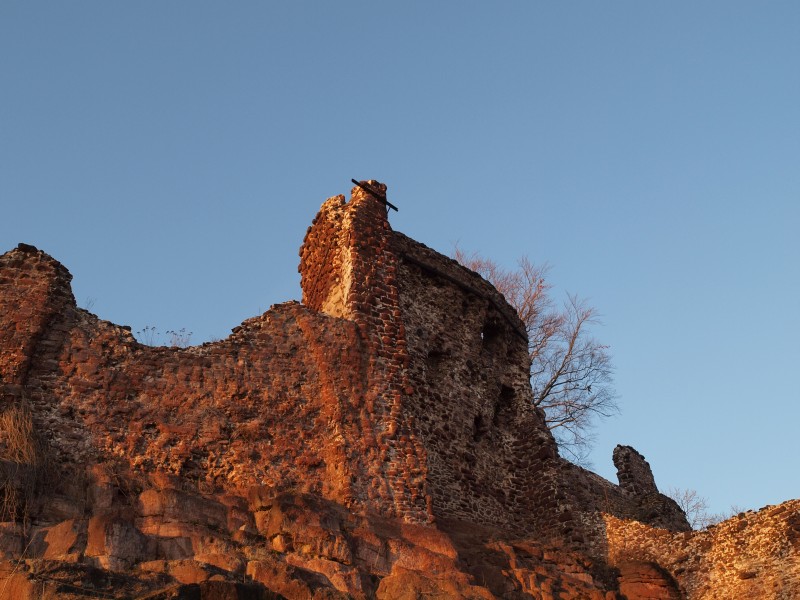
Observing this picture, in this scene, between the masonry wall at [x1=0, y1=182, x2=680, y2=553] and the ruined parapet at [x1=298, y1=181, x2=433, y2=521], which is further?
the ruined parapet at [x1=298, y1=181, x2=433, y2=521]

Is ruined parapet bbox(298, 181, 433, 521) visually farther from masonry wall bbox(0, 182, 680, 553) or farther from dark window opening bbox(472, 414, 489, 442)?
dark window opening bbox(472, 414, 489, 442)

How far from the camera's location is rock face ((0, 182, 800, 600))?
1216 centimetres

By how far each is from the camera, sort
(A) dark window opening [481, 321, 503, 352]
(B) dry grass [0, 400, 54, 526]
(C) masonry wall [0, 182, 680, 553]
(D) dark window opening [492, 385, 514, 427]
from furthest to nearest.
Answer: (A) dark window opening [481, 321, 503, 352], (D) dark window opening [492, 385, 514, 427], (C) masonry wall [0, 182, 680, 553], (B) dry grass [0, 400, 54, 526]

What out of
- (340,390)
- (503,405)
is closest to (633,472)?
(503,405)

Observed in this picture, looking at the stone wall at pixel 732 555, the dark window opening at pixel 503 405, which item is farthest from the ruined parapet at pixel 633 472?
the stone wall at pixel 732 555

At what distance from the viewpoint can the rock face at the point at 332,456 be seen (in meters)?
12.2

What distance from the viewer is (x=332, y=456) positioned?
15.2 metres

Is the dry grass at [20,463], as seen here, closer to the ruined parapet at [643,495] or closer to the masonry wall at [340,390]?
the masonry wall at [340,390]

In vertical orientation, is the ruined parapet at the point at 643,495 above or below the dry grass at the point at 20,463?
above

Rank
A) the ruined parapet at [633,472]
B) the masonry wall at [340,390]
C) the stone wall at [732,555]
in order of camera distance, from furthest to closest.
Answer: the ruined parapet at [633,472]
the stone wall at [732,555]
the masonry wall at [340,390]

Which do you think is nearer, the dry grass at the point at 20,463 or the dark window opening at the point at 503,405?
the dry grass at the point at 20,463

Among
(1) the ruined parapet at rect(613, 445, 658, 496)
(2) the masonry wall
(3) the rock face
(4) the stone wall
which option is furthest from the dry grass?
(1) the ruined parapet at rect(613, 445, 658, 496)

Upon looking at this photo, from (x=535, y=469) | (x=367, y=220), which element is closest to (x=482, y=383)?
(x=535, y=469)

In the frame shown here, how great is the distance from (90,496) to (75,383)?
1.98 metres
